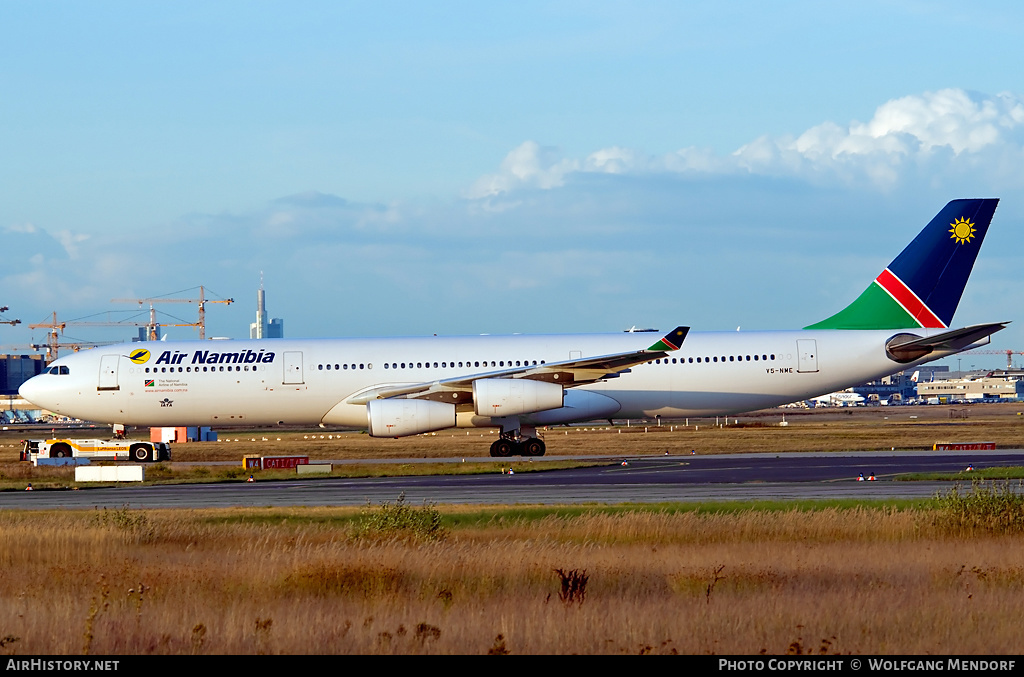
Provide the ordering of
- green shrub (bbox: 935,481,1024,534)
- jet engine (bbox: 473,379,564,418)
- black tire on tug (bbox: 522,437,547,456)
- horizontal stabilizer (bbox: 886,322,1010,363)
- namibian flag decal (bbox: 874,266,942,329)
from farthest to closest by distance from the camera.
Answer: namibian flag decal (bbox: 874,266,942,329), black tire on tug (bbox: 522,437,547,456), jet engine (bbox: 473,379,564,418), horizontal stabilizer (bbox: 886,322,1010,363), green shrub (bbox: 935,481,1024,534)

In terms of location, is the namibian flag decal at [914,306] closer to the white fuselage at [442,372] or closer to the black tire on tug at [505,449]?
the white fuselage at [442,372]

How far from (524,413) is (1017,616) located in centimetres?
2570

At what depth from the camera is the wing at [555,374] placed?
34.3m

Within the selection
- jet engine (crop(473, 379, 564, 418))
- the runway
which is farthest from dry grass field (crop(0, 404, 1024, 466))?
the runway

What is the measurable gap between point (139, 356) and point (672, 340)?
1737 cm

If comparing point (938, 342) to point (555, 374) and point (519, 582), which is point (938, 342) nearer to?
point (555, 374)

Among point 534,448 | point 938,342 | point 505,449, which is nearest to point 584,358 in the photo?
point 534,448

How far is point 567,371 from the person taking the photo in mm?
35125

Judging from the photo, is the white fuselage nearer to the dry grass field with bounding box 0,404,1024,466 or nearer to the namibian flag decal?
the namibian flag decal

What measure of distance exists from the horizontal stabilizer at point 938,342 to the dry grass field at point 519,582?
17.6m

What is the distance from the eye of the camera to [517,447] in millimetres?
36000

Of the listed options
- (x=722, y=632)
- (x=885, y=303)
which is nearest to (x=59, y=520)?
(x=722, y=632)

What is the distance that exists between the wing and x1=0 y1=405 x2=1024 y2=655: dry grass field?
14849 millimetres

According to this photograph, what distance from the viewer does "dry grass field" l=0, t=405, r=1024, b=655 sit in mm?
8820
